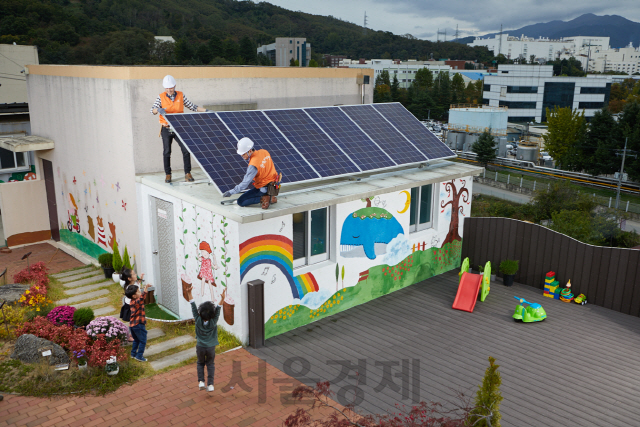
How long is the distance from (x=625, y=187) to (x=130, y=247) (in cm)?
4690

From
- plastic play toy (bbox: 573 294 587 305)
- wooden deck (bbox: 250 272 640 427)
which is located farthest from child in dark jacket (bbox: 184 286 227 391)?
plastic play toy (bbox: 573 294 587 305)

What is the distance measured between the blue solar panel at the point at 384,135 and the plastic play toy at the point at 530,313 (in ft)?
15.2

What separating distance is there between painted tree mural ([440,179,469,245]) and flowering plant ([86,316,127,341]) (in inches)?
339

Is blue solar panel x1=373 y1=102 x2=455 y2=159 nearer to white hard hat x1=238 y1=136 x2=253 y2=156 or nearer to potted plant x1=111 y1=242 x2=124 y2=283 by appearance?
white hard hat x1=238 y1=136 x2=253 y2=156

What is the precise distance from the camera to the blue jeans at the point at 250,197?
32.1 ft

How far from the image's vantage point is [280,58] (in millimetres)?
136750

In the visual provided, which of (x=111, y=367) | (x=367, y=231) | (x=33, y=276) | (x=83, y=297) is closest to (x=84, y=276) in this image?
(x=33, y=276)

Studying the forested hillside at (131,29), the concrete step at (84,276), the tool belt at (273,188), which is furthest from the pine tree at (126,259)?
the forested hillside at (131,29)

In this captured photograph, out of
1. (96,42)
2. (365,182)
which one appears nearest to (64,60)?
(96,42)

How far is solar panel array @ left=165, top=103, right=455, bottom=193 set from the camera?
10.7 m

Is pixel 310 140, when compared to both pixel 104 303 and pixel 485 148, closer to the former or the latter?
pixel 104 303

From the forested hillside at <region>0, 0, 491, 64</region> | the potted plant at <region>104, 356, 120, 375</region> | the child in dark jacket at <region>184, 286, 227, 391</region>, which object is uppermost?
the forested hillside at <region>0, 0, 491, 64</region>

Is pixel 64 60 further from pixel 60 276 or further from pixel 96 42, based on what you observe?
pixel 60 276

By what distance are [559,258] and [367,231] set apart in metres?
5.26
